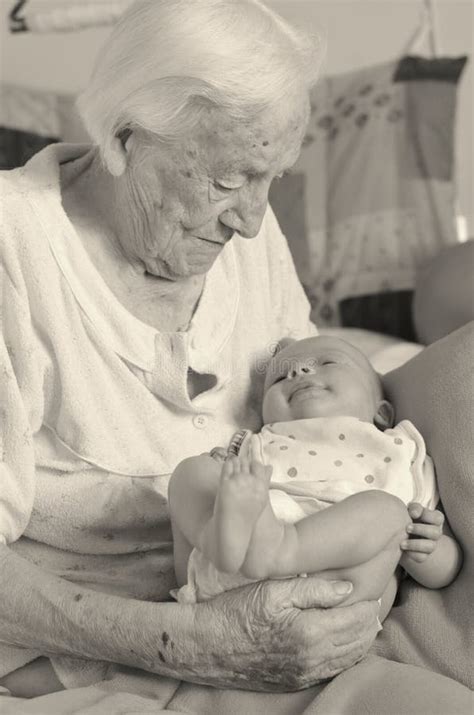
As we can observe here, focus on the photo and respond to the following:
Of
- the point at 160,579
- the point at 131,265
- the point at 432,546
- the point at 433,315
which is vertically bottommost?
the point at 433,315

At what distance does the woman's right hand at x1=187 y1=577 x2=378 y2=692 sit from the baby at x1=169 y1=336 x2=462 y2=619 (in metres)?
0.03

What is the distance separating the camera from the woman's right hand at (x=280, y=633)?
1270 mm

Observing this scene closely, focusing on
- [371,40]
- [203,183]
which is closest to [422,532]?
[203,183]

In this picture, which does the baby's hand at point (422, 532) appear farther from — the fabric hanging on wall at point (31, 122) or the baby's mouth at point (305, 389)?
the fabric hanging on wall at point (31, 122)

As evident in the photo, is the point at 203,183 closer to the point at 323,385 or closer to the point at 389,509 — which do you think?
the point at 323,385

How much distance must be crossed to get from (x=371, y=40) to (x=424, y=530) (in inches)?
91.9

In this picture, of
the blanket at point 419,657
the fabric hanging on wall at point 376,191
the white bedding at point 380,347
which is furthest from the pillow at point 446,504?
the fabric hanging on wall at point 376,191

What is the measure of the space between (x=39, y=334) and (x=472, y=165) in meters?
2.21

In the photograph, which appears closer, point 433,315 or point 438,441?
point 438,441

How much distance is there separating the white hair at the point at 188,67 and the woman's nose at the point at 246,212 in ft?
0.44

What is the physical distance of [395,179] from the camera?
10.1 feet

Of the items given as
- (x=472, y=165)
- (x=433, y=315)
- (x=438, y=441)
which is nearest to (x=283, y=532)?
(x=438, y=441)

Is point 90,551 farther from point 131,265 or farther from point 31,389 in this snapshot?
point 131,265

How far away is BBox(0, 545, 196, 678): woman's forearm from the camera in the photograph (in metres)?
1.31
